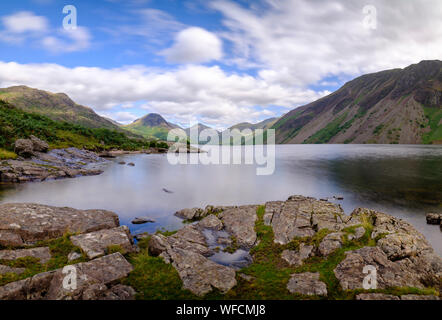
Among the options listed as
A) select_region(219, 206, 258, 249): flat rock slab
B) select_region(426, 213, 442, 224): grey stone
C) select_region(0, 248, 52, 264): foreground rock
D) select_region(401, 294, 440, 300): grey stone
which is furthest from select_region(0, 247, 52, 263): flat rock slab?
select_region(426, 213, 442, 224): grey stone

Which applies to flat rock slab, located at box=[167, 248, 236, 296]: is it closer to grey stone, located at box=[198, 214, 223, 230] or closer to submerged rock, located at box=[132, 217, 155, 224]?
grey stone, located at box=[198, 214, 223, 230]

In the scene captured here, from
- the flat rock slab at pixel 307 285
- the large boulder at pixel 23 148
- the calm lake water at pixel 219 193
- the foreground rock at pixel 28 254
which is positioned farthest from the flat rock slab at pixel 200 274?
the large boulder at pixel 23 148

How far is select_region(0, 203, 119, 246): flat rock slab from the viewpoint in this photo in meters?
21.4

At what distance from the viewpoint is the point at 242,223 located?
93.7 ft

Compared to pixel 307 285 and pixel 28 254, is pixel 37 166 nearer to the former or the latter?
pixel 28 254

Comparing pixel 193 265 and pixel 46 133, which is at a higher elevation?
pixel 46 133

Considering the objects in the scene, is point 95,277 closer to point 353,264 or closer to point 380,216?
point 353,264

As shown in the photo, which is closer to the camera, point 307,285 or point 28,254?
point 307,285

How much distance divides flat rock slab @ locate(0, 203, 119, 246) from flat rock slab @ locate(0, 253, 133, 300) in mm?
8474

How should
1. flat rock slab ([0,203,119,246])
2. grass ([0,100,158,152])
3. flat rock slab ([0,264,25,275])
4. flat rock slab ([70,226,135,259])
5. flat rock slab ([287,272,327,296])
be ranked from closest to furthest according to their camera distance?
flat rock slab ([287,272,327,296])
flat rock slab ([0,264,25,275])
flat rock slab ([70,226,135,259])
flat rock slab ([0,203,119,246])
grass ([0,100,158,152])

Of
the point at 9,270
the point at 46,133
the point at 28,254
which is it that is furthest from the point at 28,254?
the point at 46,133

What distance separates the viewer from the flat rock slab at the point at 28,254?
59.5 feet

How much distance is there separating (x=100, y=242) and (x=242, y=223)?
51.9ft
